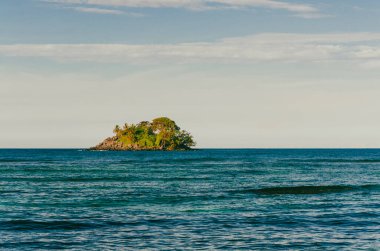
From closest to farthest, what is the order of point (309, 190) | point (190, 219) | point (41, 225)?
point (41, 225) < point (190, 219) < point (309, 190)

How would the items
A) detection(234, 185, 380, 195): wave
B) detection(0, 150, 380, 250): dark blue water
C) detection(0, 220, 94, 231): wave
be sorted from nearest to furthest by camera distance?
detection(0, 150, 380, 250): dark blue water < detection(0, 220, 94, 231): wave < detection(234, 185, 380, 195): wave

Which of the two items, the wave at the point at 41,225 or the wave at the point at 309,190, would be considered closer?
the wave at the point at 41,225

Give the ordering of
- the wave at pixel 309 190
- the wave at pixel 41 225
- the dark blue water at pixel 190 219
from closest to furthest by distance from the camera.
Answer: the dark blue water at pixel 190 219 < the wave at pixel 41 225 < the wave at pixel 309 190

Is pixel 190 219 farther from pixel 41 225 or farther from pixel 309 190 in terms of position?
pixel 309 190

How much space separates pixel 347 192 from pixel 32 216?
33.7 metres

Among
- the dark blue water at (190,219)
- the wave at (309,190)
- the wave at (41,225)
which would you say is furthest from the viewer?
the wave at (309,190)

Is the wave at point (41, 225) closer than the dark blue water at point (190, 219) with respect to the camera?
No

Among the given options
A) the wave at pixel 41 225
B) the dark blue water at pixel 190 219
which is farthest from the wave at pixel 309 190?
the wave at pixel 41 225

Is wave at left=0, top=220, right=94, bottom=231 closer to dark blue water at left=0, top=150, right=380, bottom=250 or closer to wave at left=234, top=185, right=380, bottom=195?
dark blue water at left=0, top=150, right=380, bottom=250

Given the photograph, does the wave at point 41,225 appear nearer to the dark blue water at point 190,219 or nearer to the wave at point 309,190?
the dark blue water at point 190,219

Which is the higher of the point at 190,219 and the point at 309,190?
the point at 309,190

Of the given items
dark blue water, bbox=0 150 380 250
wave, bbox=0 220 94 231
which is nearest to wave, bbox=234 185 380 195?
dark blue water, bbox=0 150 380 250

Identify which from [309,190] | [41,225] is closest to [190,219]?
[41,225]

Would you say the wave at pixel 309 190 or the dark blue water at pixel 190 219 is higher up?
the wave at pixel 309 190
